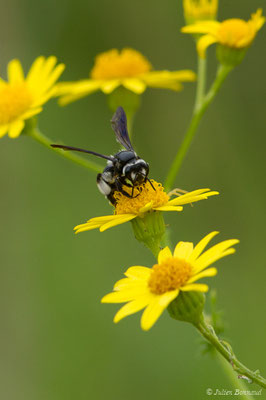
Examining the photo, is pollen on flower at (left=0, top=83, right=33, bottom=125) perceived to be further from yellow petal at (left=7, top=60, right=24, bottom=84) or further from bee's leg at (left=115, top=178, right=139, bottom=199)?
bee's leg at (left=115, top=178, right=139, bottom=199)

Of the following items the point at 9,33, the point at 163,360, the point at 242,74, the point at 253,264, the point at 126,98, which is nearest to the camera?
the point at 126,98

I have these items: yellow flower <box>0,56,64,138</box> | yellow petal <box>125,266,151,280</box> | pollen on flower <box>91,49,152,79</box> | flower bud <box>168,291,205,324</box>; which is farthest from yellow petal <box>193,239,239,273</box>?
pollen on flower <box>91,49,152,79</box>

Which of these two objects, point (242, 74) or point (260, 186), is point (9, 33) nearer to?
point (242, 74)

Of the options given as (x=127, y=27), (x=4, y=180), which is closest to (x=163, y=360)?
(x=4, y=180)

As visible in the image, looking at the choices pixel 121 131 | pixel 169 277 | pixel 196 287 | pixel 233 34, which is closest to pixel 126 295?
pixel 169 277

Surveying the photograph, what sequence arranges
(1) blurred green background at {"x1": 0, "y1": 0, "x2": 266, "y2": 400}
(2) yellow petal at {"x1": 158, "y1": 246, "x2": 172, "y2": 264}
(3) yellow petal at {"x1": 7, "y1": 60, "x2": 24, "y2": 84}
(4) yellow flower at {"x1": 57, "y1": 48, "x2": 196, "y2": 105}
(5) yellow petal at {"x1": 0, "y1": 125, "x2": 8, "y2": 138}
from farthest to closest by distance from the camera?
1. (1) blurred green background at {"x1": 0, "y1": 0, "x2": 266, "y2": 400}
2. (3) yellow petal at {"x1": 7, "y1": 60, "x2": 24, "y2": 84}
3. (4) yellow flower at {"x1": 57, "y1": 48, "x2": 196, "y2": 105}
4. (5) yellow petal at {"x1": 0, "y1": 125, "x2": 8, "y2": 138}
5. (2) yellow petal at {"x1": 158, "y1": 246, "x2": 172, "y2": 264}
